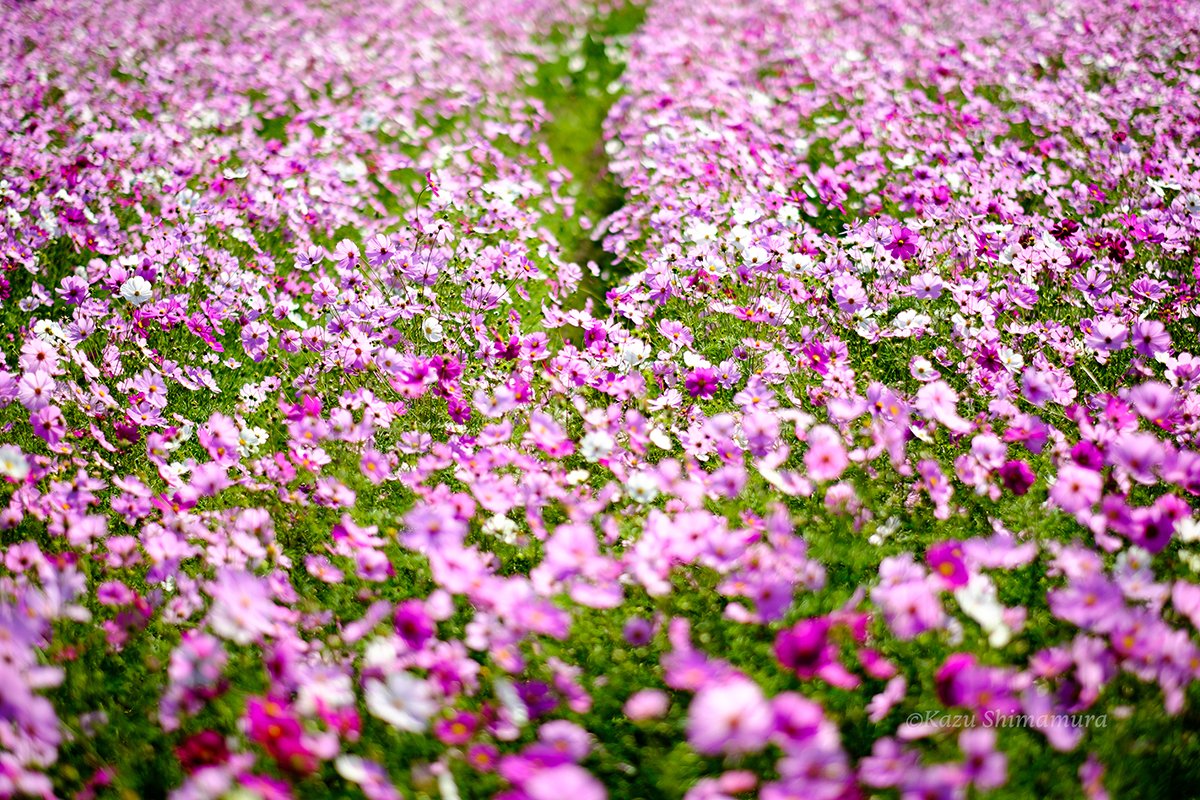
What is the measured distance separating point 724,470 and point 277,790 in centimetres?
153

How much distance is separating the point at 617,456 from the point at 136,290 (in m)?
2.47

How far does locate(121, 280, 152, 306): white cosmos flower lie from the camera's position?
3.19 m

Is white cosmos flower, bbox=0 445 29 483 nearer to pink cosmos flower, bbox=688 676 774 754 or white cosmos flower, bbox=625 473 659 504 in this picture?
white cosmos flower, bbox=625 473 659 504

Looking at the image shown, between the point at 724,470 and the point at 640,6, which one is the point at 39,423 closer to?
the point at 724,470

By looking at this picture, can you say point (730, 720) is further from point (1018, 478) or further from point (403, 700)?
point (1018, 478)

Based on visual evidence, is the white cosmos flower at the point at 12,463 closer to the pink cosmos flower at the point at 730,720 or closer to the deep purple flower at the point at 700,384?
the pink cosmos flower at the point at 730,720

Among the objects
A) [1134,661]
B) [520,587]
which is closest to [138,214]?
[520,587]

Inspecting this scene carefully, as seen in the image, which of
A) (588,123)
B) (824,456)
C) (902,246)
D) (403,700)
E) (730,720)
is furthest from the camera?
(588,123)

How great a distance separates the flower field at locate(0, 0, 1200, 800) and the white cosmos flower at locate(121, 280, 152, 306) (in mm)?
13

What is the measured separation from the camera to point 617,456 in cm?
260

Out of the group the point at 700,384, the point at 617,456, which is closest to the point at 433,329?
the point at 617,456

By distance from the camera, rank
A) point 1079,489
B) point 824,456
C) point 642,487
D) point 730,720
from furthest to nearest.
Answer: point 642,487
point 824,456
point 1079,489
point 730,720

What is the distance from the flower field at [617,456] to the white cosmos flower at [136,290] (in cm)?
1

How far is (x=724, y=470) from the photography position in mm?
2318
